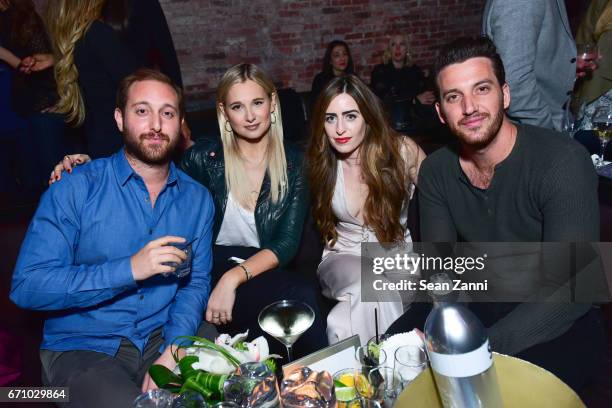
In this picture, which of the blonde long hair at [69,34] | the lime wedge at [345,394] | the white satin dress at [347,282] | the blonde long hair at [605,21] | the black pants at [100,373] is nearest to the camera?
the lime wedge at [345,394]

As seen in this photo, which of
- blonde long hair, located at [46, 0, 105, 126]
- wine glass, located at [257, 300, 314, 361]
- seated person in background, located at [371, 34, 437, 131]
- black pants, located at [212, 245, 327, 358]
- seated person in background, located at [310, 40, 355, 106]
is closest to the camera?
wine glass, located at [257, 300, 314, 361]

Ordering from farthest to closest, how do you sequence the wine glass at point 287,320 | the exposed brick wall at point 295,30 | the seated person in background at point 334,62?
1. the exposed brick wall at point 295,30
2. the seated person in background at point 334,62
3. the wine glass at point 287,320

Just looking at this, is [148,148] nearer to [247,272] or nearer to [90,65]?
[247,272]

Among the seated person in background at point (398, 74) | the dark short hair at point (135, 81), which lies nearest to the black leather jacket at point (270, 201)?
the dark short hair at point (135, 81)

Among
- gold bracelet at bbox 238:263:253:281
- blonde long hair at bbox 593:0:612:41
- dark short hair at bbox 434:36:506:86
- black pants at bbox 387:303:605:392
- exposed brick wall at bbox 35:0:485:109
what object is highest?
exposed brick wall at bbox 35:0:485:109

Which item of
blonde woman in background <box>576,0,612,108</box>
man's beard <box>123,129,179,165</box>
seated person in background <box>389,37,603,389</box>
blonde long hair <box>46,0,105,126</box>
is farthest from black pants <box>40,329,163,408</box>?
blonde woman in background <box>576,0,612,108</box>

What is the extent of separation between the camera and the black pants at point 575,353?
1.55 meters

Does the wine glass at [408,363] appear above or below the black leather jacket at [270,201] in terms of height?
below

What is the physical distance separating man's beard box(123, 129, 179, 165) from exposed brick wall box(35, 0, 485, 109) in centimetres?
344

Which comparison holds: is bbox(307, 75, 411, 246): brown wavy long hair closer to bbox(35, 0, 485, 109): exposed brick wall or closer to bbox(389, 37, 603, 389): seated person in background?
bbox(389, 37, 603, 389): seated person in background

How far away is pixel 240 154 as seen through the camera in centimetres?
234

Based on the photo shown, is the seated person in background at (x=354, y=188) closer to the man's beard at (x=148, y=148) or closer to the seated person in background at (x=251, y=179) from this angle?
the seated person in background at (x=251, y=179)

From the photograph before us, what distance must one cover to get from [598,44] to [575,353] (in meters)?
1.82

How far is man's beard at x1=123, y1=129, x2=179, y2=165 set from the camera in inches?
73.8
